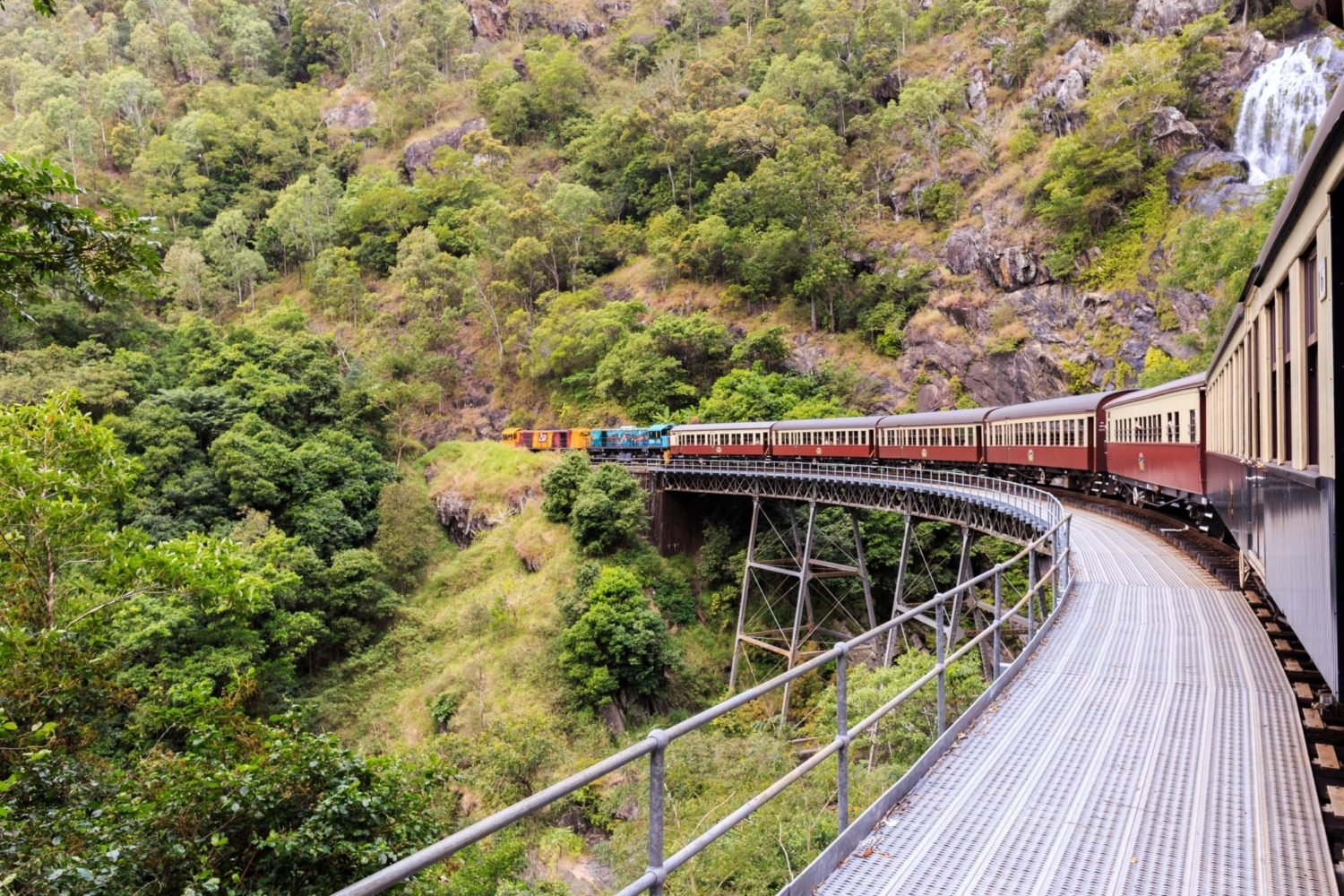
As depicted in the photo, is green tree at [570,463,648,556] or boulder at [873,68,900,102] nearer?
green tree at [570,463,648,556]

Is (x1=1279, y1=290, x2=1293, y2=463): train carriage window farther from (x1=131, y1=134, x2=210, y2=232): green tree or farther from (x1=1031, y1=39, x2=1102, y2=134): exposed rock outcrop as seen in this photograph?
(x1=131, y1=134, x2=210, y2=232): green tree

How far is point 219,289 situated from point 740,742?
4772cm

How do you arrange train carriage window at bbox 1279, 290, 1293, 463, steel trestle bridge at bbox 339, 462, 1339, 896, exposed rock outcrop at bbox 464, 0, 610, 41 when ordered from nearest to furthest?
steel trestle bridge at bbox 339, 462, 1339, 896, train carriage window at bbox 1279, 290, 1293, 463, exposed rock outcrop at bbox 464, 0, 610, 41

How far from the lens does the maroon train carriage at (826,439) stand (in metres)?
24.8

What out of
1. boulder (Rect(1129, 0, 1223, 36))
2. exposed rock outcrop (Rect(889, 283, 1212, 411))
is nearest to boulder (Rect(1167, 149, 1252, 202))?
exposed rock outcrop (Rect(889, 283, 1212, 411))

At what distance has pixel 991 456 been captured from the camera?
66.6ft

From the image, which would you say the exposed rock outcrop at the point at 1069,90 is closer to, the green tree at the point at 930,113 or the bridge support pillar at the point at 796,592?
the green tree at the point at 930,113

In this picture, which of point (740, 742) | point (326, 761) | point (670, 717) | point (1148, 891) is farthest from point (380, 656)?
point (1148, 891)

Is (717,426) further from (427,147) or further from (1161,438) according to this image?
(427,147)

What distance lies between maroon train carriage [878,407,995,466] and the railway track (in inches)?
275

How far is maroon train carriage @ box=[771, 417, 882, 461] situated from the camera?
975 inches

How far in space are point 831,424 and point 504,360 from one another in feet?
73.9

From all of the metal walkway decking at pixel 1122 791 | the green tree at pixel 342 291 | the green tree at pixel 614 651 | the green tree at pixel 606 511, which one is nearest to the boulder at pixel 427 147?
the green tree at pixel 342 291

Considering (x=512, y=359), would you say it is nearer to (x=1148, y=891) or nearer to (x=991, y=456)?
(x=991, y=456)
